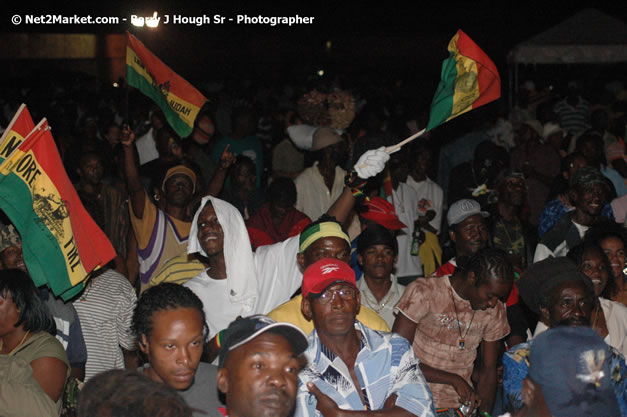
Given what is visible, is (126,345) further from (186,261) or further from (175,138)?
(175,138)

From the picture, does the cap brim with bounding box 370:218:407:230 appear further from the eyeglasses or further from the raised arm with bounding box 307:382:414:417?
the raised arm with bounding box 307:382:414:417

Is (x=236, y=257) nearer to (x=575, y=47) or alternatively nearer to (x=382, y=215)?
(x=382, y=215)

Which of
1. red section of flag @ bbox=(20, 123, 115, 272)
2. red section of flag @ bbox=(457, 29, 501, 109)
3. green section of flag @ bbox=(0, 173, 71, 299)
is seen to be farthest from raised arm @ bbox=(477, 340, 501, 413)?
green section of flag @ bbox=(0, 173, 71, 299)

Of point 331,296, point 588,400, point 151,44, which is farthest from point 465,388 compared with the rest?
point 151,44

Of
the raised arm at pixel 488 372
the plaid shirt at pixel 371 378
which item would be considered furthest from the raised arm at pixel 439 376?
the plaid shirt at pixel 371 378

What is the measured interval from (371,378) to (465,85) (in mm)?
2629

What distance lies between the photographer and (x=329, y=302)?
3941mm

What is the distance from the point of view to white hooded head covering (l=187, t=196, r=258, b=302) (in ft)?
16.5

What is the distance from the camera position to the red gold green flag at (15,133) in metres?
4.95

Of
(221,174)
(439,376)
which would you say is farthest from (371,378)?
(221,174)

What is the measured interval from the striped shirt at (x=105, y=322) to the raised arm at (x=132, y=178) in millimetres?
1183

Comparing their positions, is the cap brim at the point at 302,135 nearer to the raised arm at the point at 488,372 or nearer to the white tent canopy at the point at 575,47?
the white tent canopy at the point at 575,47

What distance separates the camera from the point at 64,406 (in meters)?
4.05

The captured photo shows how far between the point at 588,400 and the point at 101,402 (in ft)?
5.39
